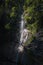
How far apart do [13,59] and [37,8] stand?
2.41 metres

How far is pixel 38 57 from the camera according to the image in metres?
6.43

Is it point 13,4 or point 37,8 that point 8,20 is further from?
point 37,8

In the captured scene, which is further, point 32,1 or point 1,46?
point 1,46

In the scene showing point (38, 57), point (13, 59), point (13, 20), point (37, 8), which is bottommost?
point (38, 57)

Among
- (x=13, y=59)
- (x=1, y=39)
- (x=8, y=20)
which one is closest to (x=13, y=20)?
(x=8, y=20)

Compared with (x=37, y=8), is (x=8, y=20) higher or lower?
higher

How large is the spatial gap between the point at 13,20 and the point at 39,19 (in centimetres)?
226

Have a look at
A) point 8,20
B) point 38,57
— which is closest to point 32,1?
point 38,57

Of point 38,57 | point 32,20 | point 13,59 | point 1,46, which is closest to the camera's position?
point 38,57

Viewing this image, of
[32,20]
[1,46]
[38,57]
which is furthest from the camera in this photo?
[1,46]

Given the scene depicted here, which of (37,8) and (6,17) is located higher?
(6,17)

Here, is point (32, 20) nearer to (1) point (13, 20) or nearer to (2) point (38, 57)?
(2) point (38, 57)

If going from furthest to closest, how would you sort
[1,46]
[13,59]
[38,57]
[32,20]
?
[1,46]
[13,59]
[32,20]
[38,57]

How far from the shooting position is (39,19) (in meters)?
6.56
